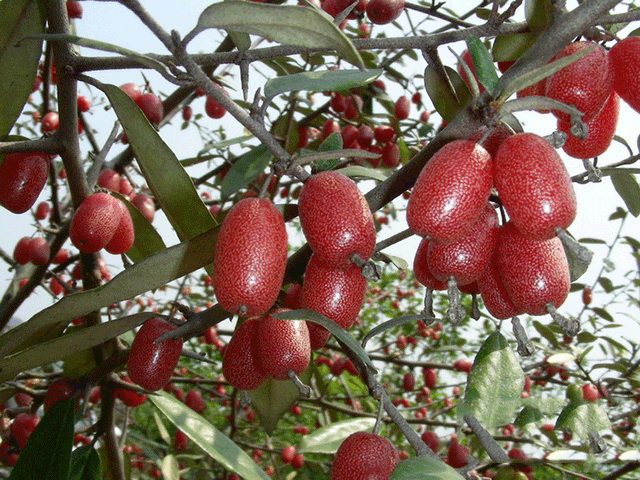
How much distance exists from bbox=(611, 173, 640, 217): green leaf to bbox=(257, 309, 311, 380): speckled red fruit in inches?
25.8

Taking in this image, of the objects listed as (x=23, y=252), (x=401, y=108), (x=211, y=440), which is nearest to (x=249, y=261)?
(x=211, y=440)

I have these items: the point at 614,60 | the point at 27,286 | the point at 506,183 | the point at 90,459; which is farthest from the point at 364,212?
the point at 27,286

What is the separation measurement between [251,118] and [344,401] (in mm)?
3254

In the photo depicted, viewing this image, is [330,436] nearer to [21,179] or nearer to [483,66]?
[21,179]

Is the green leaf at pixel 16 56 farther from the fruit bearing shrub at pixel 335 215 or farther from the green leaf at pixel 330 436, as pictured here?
the green leaf at pixel 330 436

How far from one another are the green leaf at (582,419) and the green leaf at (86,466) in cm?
97

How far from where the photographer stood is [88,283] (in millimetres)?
1312

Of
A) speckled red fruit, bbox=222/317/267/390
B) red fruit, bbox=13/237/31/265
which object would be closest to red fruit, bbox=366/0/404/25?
speckled red fruit, bbox=222/317/267/390

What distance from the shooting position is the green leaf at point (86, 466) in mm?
1143

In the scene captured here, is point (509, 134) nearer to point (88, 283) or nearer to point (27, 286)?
point (88, 283)

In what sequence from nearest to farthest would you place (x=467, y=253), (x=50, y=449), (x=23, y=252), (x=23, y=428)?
1. (x=467, y=253)
2. (x=50, y=449)
3. (x=23, y=428)
4. (x=23, y=252)

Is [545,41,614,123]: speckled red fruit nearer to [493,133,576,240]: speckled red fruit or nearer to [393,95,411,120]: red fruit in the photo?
[493,133,576,240]: speckled red fruit

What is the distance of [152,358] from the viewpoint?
0.87 metres

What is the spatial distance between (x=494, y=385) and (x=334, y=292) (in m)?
0.31
